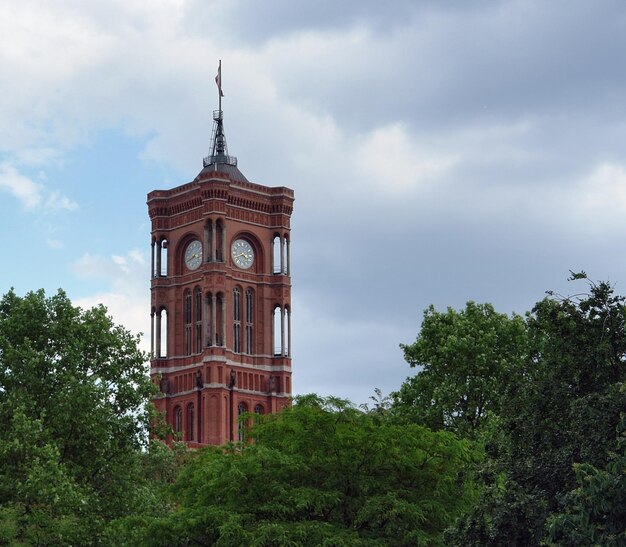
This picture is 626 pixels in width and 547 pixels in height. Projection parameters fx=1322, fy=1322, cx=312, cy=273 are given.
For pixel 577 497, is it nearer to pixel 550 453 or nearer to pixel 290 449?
pixel 550 453

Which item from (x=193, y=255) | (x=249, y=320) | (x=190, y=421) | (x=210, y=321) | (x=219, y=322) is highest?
(x=193, y=255)

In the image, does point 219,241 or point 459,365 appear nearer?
point 459,365

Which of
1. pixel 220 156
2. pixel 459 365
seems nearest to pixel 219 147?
pixel 220 156

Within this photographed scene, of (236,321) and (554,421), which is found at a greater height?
(236,321)

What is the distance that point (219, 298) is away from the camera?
445 feet

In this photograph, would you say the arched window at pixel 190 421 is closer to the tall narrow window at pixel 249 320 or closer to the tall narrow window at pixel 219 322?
the tall narrow window at pixel 219 322

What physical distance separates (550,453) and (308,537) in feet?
28.7

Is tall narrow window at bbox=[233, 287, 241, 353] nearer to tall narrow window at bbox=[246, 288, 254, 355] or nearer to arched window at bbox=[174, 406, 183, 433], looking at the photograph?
Result: tall narrow window at bbox=[246, 288, 254, 355]

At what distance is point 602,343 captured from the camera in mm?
29422

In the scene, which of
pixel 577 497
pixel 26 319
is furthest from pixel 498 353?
pixel 577 497

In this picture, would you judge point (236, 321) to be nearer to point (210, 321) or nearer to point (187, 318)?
point (210, 321)

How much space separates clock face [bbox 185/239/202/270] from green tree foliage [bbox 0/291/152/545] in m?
89.9

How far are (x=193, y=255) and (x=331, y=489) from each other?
102911 millimetres

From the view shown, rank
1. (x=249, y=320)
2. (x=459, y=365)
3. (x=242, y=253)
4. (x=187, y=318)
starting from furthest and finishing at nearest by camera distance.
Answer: (x=242, y=253) → (x=187, y=318) → (x=249, y=320) → (x=459, y=365)
